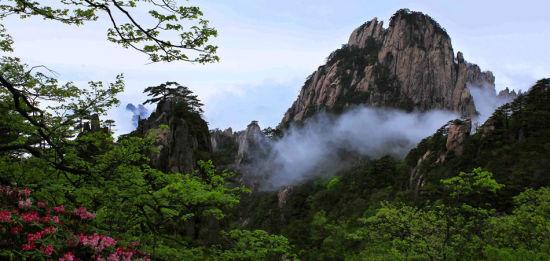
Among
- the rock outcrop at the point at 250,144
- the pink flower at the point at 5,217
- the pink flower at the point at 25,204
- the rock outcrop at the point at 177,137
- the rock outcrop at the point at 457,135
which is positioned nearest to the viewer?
the pink flower at the point at 5,217

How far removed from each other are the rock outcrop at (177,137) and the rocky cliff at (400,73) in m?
131

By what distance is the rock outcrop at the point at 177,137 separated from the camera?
4575 cm

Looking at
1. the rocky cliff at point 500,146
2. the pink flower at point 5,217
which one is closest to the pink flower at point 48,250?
the pink flower at point 5,217

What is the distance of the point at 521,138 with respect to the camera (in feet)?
249

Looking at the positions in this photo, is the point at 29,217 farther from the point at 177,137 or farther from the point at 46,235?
the point at 177,137

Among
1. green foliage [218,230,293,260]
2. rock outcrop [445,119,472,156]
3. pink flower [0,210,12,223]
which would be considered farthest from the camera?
rock outcrop [445,119,472,156]

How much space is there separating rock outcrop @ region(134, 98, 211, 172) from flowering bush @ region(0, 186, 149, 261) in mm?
36070

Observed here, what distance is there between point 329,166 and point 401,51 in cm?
5316

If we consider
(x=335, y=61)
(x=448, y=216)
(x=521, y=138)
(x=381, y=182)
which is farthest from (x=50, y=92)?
(x=335, y=61)

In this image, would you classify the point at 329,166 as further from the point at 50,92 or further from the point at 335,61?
the point at 50,92

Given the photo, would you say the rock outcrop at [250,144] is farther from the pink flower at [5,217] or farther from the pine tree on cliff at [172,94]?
the pink flower at [5,217]

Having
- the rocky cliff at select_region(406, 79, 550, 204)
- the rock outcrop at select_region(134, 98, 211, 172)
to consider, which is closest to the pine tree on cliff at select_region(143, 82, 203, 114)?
the rock outcrop at select_region(134, 98, 211, 172)

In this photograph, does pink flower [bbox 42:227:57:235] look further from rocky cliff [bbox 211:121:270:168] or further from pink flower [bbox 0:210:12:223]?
rocky cliff [bbox 211:121:270:168]

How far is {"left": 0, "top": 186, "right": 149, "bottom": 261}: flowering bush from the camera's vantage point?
6.00m
